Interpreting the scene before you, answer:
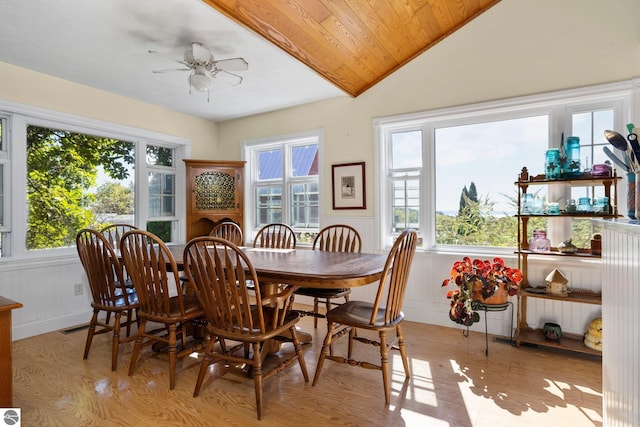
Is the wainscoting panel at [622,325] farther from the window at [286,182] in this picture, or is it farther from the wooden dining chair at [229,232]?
the window at [286,182]

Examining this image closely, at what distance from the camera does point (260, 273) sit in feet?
6.81

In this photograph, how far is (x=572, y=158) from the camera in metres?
2.65

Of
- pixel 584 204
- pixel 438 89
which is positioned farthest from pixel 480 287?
pixel 438 89

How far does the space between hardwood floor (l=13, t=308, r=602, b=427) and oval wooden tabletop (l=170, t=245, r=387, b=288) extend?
2.35 ft

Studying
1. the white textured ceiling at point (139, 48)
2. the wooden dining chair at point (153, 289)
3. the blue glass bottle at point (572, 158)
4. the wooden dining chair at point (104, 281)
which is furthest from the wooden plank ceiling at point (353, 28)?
the wooden dining chair at point (104, 281)

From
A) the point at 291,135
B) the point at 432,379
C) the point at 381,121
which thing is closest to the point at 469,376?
the point at 432,379

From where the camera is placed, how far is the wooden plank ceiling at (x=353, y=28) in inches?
94.9

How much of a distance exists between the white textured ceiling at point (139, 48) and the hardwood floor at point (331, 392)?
244 centimetres

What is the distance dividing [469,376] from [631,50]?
8.95ft

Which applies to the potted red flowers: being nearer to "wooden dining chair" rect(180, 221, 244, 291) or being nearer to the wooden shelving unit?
the wooden shelving unit

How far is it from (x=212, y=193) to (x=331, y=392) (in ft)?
10.1

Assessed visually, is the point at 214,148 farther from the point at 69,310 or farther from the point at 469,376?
the point at 469,376

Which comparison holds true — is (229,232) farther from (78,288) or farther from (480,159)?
(480,159)

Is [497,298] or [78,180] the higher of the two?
[78,180]
